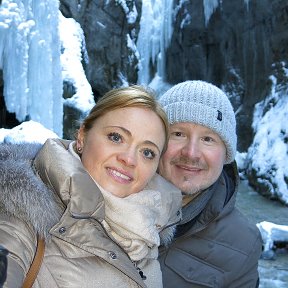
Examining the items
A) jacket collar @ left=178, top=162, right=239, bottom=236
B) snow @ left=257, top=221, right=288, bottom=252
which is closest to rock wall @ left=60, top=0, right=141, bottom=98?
snow @ left=257, top=221, right=288, bottom=252

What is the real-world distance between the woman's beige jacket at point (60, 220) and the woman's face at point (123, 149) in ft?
0.46

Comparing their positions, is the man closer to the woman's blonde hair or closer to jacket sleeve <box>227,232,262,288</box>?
jacket sleeve <box>227,232,262,288</box>

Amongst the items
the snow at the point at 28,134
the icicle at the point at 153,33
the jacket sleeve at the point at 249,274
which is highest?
the icicle at the point at 153,33

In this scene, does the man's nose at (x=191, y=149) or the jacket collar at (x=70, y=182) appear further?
the man's nose at (x=191, y=149)

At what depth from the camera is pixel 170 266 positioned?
7.61ft

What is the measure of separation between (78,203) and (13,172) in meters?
0.23

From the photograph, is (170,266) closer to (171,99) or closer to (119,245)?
(119,245)

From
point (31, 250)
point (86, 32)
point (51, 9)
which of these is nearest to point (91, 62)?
point (86, 32)

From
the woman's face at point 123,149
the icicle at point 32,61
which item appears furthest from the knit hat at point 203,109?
the icicle at point 32,61

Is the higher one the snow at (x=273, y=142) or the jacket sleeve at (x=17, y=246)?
the jacket sleeve at (x=17, y=246)

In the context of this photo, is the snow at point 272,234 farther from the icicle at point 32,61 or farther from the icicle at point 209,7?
the icicle at point 209,7

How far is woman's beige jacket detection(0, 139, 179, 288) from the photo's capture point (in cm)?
145

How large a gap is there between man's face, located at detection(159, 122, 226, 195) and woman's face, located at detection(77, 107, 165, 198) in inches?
27.5

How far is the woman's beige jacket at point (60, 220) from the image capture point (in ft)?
4.76
